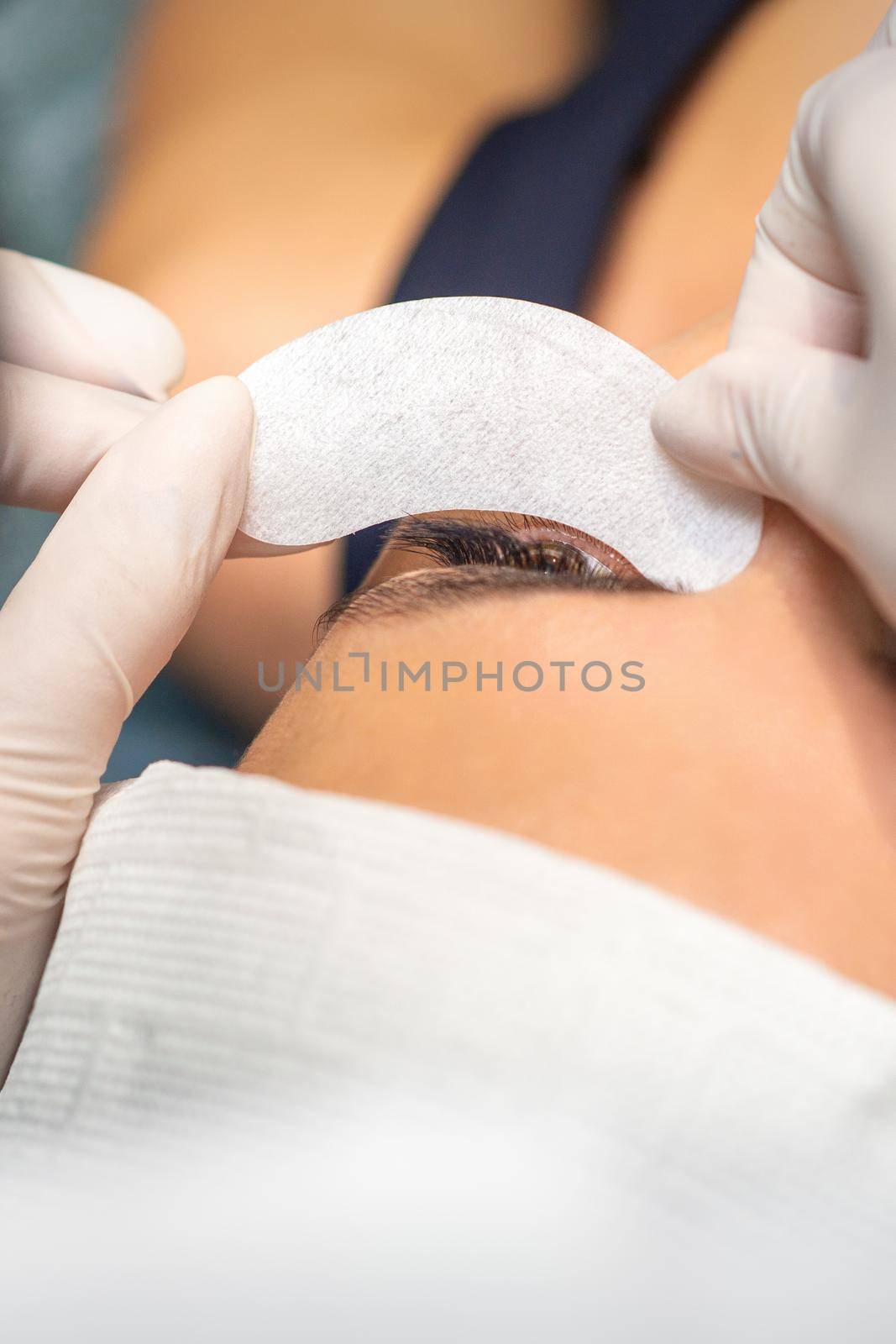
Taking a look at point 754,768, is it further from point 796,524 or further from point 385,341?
point 385,341

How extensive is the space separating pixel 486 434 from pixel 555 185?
39cm

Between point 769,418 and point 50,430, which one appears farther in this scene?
point 50,430

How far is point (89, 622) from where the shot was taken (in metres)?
0.61

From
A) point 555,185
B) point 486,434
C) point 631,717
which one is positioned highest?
point 555,185

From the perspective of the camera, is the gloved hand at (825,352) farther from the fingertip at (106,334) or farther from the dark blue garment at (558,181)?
the fingertip at (106,334)

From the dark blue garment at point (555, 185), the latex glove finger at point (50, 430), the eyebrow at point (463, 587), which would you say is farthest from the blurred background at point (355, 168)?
the latex glove finger at point (50, 430)

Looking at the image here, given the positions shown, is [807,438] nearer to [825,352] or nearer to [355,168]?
[825,352]

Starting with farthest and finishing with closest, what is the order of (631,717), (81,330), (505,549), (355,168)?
(355,168) → (81,330) → (505,549) → (631,717)

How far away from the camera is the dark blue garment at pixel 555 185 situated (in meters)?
0.85

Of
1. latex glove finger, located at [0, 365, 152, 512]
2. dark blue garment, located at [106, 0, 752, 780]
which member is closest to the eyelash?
dark blue garment, located at [106, 0, 752, 780]

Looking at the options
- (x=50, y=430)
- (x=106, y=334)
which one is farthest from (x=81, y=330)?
(x=50, y=430)

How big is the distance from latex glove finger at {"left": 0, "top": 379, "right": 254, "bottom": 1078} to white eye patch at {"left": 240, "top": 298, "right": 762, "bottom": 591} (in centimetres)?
5

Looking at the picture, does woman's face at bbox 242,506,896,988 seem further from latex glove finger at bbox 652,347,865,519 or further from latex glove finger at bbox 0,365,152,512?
latex glove finger at bbox 0,365,152,512

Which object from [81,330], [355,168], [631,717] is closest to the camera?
[631,717]
